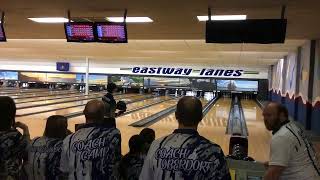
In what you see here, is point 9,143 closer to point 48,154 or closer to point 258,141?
point 48,154

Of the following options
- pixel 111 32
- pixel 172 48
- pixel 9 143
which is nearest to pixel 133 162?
pixel 9 143

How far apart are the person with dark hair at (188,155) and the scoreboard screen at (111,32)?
4253mm

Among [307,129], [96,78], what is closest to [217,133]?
[307,129]

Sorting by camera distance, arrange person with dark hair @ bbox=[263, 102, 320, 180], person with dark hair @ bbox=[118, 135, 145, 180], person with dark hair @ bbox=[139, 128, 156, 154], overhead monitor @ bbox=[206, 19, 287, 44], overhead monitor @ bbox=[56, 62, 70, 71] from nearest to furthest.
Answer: person with dark hair @ bbox=[263, 102, 320, 180]
person with dark hair @ bbox=[118, 135, 145, 180]
person with dark hair @ bbox=[139, 128, 156, 154]
overhead monitor @ bbox=[206, 19, 287, 44]
overhead monitor @ bbox=[56, 62, 70, 71]

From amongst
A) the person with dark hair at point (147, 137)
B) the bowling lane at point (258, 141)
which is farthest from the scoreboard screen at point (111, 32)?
the person with dark hair at point (147, 137)

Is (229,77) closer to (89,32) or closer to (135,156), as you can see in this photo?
(89,32)

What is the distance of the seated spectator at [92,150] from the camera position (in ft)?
7.27

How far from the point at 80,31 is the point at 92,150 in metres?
4.03

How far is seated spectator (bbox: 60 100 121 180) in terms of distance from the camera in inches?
87.3

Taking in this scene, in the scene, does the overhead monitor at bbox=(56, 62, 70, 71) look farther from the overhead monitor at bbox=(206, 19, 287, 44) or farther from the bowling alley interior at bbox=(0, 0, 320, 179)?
the overhead monitor at bbox=(206, 19, 287, 44)

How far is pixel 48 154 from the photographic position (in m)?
2.46

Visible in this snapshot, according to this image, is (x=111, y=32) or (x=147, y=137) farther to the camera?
(x=111, y=32)

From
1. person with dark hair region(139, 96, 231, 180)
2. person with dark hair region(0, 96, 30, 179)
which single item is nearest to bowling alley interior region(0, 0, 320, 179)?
person with dark hair region(139, 96, 231, 180)

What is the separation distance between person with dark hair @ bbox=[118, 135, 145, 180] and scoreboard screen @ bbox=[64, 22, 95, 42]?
3.54 metres
